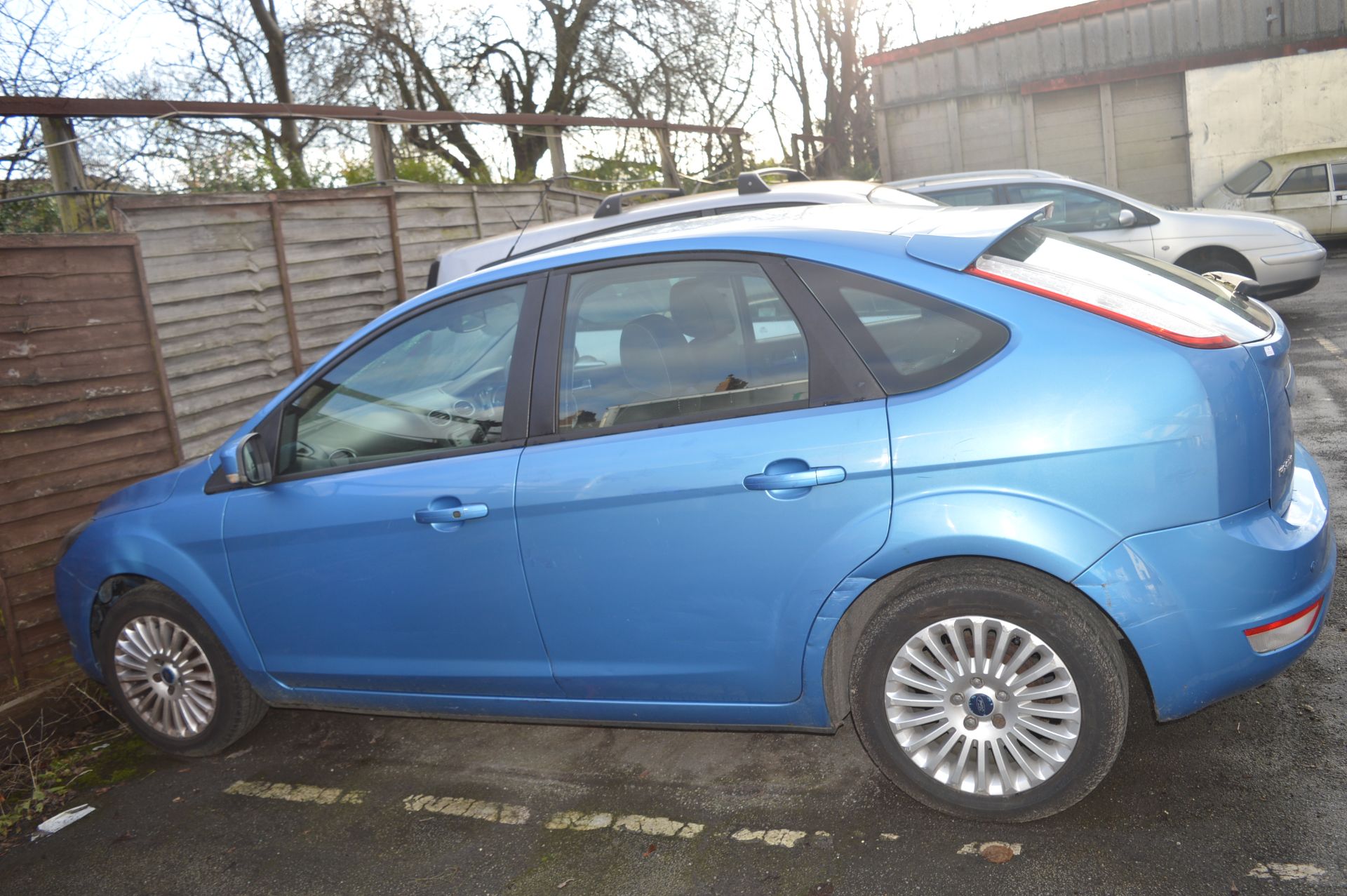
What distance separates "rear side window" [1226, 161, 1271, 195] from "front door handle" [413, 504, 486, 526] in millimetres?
15616

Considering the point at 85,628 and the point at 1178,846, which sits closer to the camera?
the point at 1178,846

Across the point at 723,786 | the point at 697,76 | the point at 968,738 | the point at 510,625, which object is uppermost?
the point at 697,76

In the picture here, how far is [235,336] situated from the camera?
7359 millimetres

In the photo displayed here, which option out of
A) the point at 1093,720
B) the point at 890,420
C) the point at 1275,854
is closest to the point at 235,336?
the point at 890,420

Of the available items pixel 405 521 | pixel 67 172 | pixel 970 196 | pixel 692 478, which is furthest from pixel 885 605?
pixel 970 196

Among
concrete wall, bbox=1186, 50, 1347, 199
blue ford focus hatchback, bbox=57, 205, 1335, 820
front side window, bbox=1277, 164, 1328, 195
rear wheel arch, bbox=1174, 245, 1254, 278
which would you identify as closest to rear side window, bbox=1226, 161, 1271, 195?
front side window, bbox=1277, 164, 1328, 195

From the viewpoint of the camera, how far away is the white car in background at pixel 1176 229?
10.2 meters

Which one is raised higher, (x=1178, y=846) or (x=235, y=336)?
(x=235, y=336)

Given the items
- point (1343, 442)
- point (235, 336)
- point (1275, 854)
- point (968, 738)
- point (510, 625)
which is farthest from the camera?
point (235, 336)

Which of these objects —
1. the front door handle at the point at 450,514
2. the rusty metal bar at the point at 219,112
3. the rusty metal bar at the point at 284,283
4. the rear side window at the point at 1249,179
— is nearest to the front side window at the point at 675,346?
the front door handle at the point at 450,514

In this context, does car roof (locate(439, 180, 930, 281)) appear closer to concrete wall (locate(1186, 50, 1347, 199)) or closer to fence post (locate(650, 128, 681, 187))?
fence post (locate(650, 128, 681, 187))

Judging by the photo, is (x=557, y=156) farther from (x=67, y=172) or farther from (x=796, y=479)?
(x=796, y=479)

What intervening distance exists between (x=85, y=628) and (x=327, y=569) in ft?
4.86

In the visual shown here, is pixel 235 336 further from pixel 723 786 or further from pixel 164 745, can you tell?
pixel 723 786
